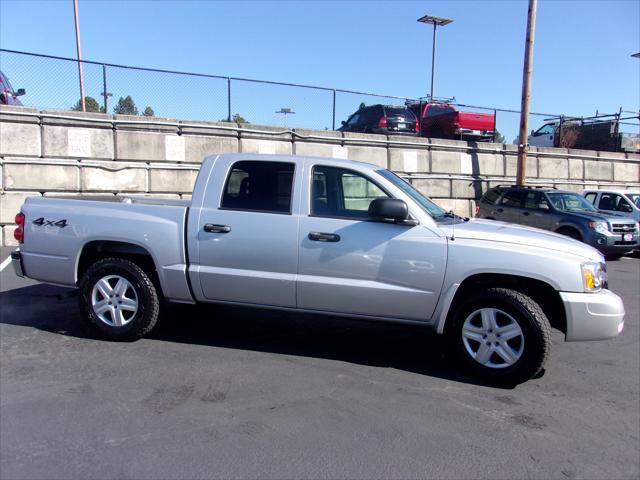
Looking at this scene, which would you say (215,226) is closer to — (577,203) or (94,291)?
(94,291)

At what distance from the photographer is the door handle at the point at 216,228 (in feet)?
15.9

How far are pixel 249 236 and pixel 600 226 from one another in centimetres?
970

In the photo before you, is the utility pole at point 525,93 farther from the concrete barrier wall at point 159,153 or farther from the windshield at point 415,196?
the windshield at point 415,196

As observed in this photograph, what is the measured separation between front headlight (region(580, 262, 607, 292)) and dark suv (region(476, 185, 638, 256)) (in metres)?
7.91

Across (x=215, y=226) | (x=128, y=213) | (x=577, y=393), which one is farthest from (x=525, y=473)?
(x=128, y=213)

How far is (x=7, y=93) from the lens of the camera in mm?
11867

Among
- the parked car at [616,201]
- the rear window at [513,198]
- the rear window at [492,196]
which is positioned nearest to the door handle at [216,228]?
the rear window at [513,198]

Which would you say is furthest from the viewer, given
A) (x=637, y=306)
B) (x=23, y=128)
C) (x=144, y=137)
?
(x=144, y=137)

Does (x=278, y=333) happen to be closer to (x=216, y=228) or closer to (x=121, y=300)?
(x=216, y=228)

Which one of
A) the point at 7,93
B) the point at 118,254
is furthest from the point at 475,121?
the point at 118,254

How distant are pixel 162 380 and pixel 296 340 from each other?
1529 millimetres

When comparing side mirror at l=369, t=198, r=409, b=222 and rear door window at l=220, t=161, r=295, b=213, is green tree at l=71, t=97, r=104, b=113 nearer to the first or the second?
rear door window at l=220, t=161, r=295, b=213

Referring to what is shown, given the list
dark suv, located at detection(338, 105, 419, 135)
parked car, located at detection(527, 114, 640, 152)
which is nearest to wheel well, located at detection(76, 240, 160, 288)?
dark suv, located at detection(338, 105, 419, 135)

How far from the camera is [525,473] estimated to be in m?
3.06
